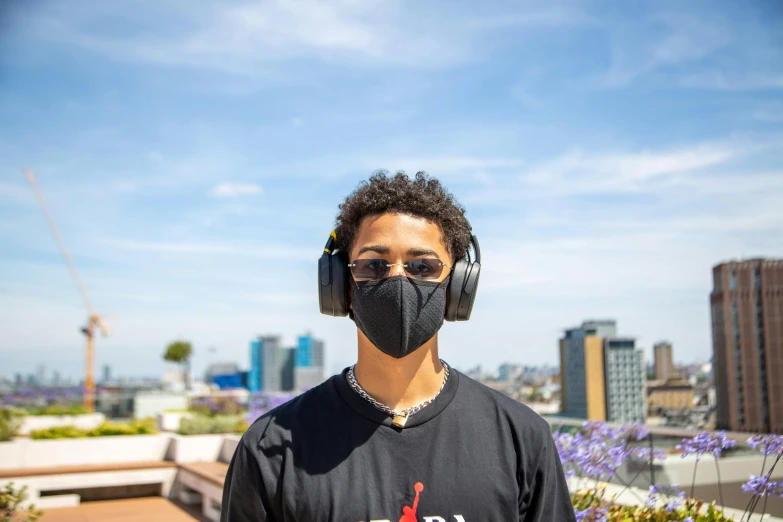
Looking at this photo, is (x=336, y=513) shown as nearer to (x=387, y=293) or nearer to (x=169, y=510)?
(x=387, y=293)

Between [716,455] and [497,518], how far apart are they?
3081mm

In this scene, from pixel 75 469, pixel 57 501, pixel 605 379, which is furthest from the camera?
pixel 605 379

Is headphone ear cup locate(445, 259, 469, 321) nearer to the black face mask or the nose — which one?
the black face mask

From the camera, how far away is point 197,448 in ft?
31.9

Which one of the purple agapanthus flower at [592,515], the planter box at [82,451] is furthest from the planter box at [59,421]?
the purple agapanthus flower at [592,515]

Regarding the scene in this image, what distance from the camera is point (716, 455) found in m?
4.01

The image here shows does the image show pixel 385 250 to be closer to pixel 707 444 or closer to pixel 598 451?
pixel 707 444

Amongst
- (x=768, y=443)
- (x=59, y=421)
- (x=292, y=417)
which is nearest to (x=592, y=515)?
(x=768, y=443)

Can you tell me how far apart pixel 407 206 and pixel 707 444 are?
118 inches

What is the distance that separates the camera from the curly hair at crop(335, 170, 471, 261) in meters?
1.71

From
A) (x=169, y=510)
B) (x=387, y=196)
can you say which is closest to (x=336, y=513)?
(x=387, y=196)

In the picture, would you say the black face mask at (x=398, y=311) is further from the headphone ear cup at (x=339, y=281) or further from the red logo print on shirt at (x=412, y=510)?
the red logo print on shirt at (x=412, y=510)

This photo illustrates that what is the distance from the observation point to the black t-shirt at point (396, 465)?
149cm

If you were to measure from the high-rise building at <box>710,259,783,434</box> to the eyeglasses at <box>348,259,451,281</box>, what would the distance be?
5224 inches
